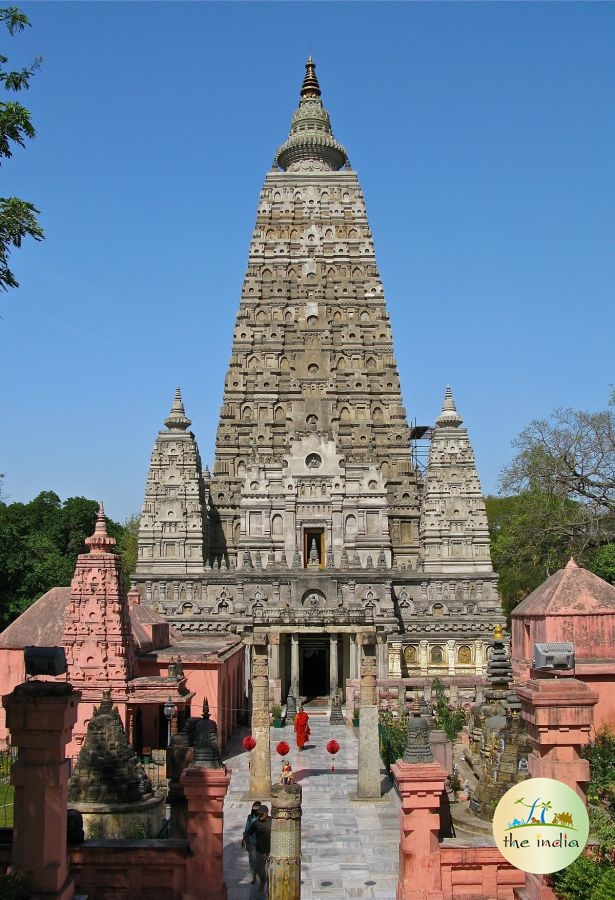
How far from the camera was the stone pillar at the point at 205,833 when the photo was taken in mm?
14055

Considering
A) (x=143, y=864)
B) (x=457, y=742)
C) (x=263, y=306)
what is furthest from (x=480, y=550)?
(x=143, y=864)

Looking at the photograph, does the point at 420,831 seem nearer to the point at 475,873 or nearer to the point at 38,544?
the point at 475,873

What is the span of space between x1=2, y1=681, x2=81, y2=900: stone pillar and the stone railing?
21746mm

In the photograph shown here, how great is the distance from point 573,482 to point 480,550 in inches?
522

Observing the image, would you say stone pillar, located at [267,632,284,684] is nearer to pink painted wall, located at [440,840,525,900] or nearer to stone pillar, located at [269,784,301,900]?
stone pillar, located at [269,784,301,900]

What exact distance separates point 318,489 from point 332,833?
34617mm

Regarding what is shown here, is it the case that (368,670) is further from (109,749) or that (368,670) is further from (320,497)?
(320,497)

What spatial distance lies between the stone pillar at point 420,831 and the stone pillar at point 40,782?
4.85 meters

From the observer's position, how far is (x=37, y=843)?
12133 mm

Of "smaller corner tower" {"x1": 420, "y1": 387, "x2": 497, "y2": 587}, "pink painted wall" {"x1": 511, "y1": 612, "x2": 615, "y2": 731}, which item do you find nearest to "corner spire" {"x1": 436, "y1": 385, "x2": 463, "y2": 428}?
"smaller corner tower" {"x1": 420, "y1": 387, "x2": 497, "y2": 587}

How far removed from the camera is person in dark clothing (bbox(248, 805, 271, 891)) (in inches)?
647

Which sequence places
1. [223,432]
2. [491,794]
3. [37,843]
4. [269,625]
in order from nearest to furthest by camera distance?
[37,843]
[491,794]
[269,625]
[223,432]

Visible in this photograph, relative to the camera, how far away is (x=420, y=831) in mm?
13688

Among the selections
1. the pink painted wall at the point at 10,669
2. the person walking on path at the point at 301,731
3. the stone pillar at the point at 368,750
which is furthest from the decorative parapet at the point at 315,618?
the stone pillar at the point at 368,750
